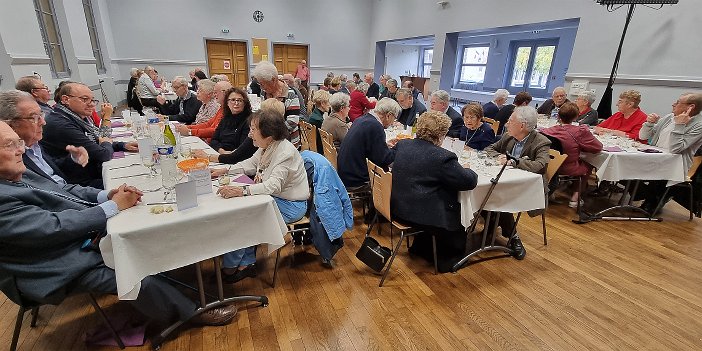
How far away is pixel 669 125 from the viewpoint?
351 cm

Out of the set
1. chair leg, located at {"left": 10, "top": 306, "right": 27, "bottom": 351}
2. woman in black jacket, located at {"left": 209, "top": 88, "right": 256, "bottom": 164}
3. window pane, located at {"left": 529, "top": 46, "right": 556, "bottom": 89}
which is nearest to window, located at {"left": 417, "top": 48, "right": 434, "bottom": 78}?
window pane, located at {"left": 529, "top": 46, "right": 556, "bottom": 89}

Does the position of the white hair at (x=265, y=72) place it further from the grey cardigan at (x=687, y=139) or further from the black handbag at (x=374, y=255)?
the grey cardigan at (x=687, y=139)

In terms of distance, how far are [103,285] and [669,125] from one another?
16.8ft

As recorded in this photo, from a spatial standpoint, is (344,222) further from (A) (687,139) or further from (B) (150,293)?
(A) (687,139)

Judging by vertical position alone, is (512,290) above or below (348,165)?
below

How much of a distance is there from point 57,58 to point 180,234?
7.33m

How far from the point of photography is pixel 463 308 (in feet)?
7.26

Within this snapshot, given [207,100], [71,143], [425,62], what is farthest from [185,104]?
[425,62]

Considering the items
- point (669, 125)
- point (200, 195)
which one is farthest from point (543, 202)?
point (200, 195)

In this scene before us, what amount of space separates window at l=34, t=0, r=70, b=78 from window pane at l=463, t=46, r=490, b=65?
39.3 feet

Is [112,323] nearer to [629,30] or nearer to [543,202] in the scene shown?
[543,202]

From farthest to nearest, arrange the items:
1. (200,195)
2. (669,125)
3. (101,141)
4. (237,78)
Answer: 1. (237,78)
2. (669,125)
3. (101,141)
4. (200,195)

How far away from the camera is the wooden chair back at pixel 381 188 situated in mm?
2260

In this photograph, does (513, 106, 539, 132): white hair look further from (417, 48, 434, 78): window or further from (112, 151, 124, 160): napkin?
(417, 48, 434, 78): window
